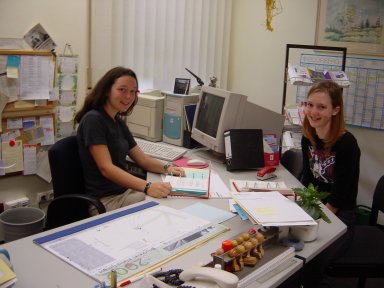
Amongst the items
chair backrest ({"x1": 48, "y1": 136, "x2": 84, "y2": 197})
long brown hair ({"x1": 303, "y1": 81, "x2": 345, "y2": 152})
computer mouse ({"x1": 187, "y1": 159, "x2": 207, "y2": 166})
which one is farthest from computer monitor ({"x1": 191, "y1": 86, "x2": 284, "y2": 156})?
chair backrest ({"x1": 48, "y1": 136, "x2": 84, "y2": 197})

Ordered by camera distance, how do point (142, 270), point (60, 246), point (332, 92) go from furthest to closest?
point (332, 92) → point (60, 246) → point (142, 270)

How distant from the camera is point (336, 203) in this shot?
2.11 meters

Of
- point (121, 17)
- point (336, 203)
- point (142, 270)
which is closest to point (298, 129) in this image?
point (336, 203)

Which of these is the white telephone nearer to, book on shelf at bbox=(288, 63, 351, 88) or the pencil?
the pencil

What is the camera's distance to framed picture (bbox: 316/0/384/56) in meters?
3.25

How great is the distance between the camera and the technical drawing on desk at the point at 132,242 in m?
1.31

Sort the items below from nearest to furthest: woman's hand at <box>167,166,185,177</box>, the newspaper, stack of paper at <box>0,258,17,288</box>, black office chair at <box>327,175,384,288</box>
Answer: stack of paper at <box>0,258,17,288</box>
black office chair at <box>327,175,384,288</box>
woman's hand at <box>167,166,185,177</box>
the newspaper

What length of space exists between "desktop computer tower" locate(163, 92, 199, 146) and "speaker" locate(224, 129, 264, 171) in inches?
20.2

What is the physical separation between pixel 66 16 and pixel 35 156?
101 cm

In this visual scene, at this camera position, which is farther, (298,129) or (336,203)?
(298,129)

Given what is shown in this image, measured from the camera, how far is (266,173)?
2.38 meters

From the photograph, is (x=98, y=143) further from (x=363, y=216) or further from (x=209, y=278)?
(x=363, y=216)

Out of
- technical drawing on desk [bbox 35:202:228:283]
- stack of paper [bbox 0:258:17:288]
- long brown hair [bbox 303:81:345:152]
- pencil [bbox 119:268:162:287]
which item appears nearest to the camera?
stack of paper [bbox 0:258:17:288]

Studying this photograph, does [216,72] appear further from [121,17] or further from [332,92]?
[332,92]
